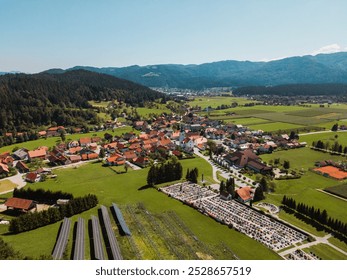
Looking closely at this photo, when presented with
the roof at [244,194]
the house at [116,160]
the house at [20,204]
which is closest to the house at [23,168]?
the house at [116,160]

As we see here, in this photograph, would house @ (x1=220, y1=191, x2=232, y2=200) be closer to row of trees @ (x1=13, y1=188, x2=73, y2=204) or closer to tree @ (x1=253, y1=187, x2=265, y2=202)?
tree @ (x1=253, y1=187, x2=265, y2=202)

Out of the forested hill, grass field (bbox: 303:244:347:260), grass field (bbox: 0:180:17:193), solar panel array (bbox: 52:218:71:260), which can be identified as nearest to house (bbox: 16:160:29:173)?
grass field (bbox: 0:180:17:193)

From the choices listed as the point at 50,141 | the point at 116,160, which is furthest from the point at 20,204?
the point at 50,141

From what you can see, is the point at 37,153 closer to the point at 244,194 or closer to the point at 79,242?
the point at 79,242

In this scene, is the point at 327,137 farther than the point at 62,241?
Yes

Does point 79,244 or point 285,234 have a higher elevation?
point 79,244

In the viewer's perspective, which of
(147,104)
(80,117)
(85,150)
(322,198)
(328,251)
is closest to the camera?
(328,251)

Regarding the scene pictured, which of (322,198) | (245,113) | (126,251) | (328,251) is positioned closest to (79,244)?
(126,251)

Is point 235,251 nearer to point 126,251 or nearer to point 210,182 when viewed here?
point 126,251
